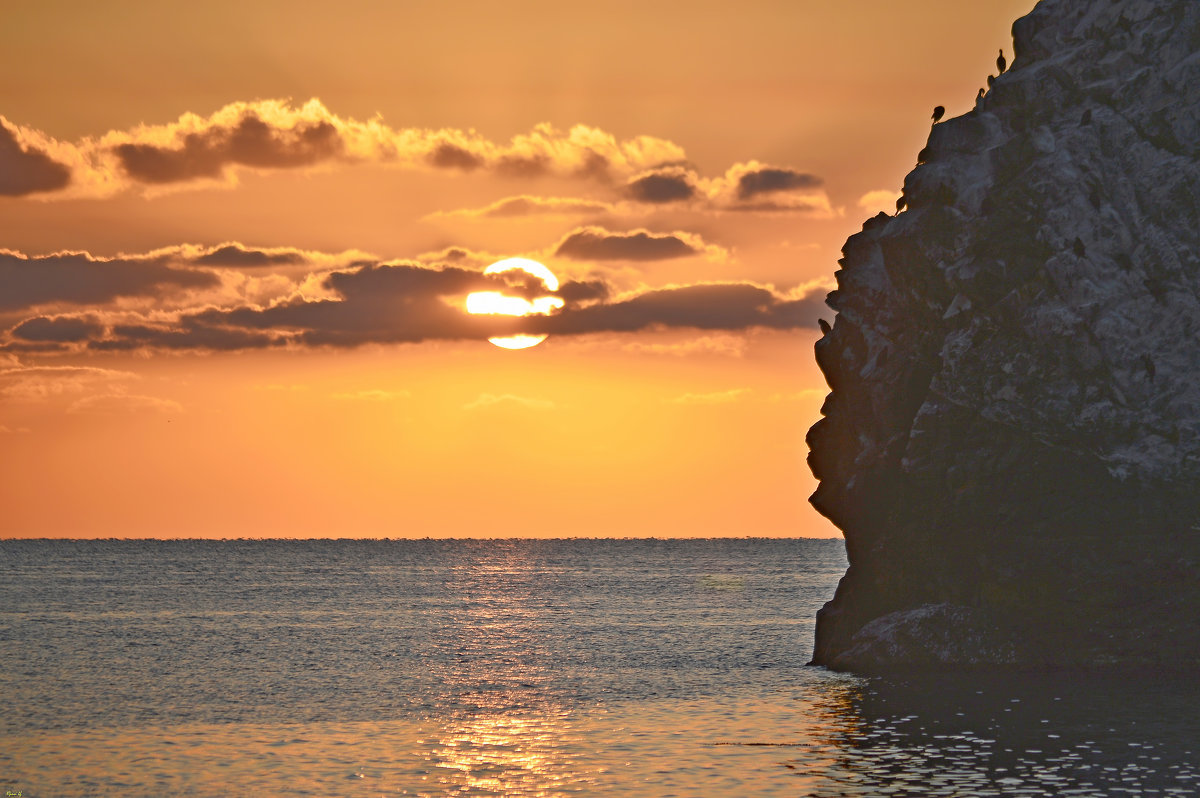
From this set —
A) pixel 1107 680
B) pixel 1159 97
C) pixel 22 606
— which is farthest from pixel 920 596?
pixel 22 606

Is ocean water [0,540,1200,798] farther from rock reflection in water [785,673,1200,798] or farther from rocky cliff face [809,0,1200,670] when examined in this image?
rocky cliff face [809,0,1200,670]

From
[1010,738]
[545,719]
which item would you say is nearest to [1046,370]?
[1010,738]

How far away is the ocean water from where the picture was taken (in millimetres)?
35625

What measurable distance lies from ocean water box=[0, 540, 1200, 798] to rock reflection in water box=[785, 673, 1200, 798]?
0.13m

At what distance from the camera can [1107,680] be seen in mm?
51906

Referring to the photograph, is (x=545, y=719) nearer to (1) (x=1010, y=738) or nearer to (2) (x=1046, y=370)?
(1) (x=1010, y=738)

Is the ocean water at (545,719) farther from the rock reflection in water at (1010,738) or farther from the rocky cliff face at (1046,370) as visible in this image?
the rocky cliff face at (1046,370)

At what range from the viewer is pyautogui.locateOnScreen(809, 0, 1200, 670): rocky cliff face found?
52688 mm

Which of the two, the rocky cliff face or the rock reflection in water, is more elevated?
the rocky cliff face

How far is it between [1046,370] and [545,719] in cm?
2535

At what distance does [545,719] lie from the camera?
47.6 metres

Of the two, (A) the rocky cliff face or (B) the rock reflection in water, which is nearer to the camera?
(B) the rock reflection in water

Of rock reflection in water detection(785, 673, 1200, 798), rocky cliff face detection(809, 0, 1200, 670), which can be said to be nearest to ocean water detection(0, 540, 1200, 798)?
rock reflection in water detection(785, 673, 1200, 798)

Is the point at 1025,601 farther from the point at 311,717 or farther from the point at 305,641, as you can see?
the point at 305,641
